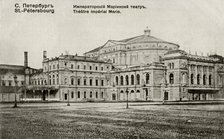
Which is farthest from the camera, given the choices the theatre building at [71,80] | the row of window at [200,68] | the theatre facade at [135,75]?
the row of window at [200,68]

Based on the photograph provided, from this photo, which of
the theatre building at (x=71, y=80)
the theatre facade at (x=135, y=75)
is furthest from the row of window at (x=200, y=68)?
the theatre building at (x=71, y=80)

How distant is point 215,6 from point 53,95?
2485 centimetres

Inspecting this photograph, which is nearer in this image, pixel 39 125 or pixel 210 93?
pixel 39 125

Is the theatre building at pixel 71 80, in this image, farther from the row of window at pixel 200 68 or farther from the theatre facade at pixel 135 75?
the row of window at pixel 200 68

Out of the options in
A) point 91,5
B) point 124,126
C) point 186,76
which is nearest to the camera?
point 124,126

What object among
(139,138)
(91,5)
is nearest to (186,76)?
(91,5)

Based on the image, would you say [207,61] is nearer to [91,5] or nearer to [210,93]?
[210,93]

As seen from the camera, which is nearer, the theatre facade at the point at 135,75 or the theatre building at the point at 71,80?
A: the theatre facade at the point at 135,75

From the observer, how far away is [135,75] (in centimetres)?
3700

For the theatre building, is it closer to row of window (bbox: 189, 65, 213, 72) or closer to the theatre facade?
the theatre facade

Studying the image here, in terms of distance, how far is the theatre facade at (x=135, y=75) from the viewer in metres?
33.7

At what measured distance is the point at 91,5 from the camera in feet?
35.7

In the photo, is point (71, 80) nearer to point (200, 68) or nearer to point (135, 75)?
point (135, 75)

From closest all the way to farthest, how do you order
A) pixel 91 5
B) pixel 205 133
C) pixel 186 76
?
1. pixel 205 133
2. pixel 91 5
3. pixel 186 76
